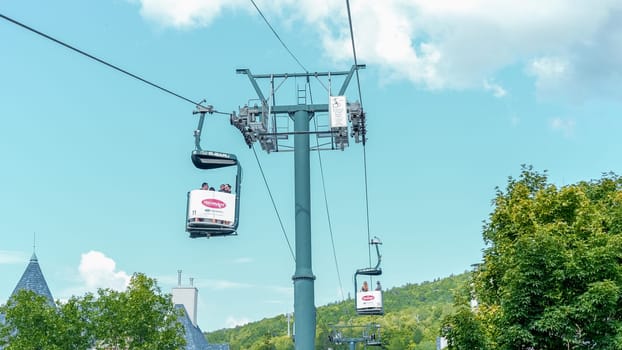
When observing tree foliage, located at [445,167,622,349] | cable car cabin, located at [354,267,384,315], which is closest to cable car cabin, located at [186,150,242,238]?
tree foliage, located at [445,167,622,349]

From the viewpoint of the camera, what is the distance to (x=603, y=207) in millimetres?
33438

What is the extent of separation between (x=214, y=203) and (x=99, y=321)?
25.6m

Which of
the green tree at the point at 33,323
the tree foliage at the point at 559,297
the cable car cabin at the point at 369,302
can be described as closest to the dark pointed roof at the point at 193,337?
the cable car cabin at the point at 369,302

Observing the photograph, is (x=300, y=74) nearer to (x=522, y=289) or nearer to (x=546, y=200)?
(x=522, y=289)

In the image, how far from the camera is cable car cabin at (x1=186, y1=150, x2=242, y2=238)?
1772cm

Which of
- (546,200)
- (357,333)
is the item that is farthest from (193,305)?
(357,333)

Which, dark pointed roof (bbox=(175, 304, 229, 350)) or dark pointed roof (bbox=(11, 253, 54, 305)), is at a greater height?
dark pointed roof (bbox=(11, 253, 54, 305))

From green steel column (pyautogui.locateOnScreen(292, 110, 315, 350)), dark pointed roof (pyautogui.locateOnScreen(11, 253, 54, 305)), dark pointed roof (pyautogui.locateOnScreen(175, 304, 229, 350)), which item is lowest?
green steel column (pyautogui.locateOnScreen(292, 110, 315, 350))

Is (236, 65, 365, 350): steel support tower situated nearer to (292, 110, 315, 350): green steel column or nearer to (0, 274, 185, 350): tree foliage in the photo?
(292, 110, 315, 350): green steel column

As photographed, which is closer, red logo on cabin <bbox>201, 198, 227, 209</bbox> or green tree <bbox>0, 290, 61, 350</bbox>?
red logo on cabin <bbox>201, 198, 227, 209</bbox>

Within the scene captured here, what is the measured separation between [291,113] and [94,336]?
27016 mm

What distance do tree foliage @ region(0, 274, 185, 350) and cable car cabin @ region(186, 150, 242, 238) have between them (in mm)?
23577

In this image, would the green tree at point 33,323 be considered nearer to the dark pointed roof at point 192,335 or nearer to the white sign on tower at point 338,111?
the dark pointed roof at point 192,335

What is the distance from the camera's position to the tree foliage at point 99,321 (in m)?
39.9
